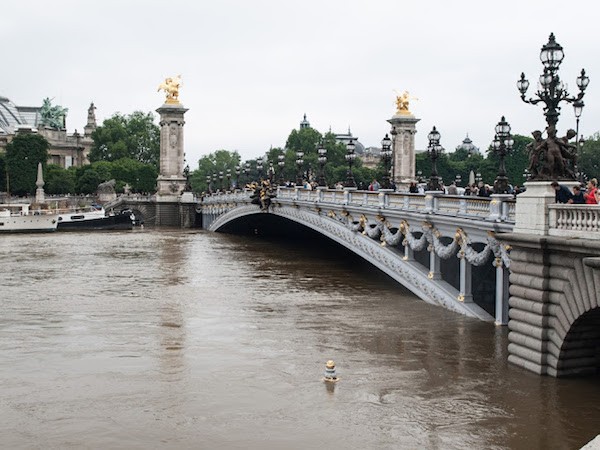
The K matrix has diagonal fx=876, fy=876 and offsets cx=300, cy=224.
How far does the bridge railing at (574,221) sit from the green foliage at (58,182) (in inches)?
3946

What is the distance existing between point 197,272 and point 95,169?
261ft

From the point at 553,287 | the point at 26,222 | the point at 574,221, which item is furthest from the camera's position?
the point at 26,222

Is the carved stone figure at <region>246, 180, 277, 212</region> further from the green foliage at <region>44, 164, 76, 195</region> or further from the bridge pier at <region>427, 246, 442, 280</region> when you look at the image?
the green foliage at <region>44, 164, 76, 195</region>

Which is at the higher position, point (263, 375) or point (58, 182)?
point (58, 182)

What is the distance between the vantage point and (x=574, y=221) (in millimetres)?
16078

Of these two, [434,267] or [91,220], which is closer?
[434,267]

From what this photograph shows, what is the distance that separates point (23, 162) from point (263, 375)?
9419cm

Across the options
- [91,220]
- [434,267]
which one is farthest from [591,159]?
[434,267]

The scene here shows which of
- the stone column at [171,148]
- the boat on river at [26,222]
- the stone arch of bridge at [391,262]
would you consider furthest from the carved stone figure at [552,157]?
the stone column at [171,148]

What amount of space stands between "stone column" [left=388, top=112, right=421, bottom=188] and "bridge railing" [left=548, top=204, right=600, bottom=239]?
5972cm

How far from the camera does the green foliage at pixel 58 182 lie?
4358 inches

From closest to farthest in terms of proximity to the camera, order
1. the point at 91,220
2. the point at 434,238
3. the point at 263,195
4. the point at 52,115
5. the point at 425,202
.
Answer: the point at 434,238, the point at 425,202, the point at 263,195, the point at 91,220, the point at 52,115

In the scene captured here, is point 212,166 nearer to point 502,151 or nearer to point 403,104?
point 403,104

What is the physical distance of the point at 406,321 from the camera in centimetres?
2519
